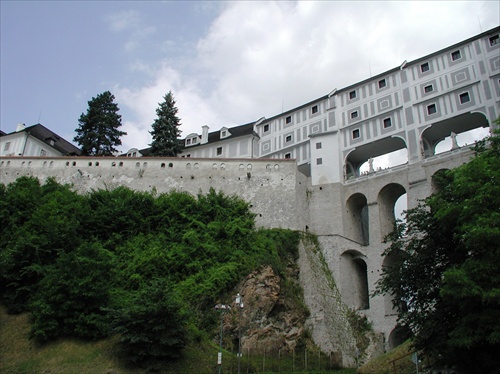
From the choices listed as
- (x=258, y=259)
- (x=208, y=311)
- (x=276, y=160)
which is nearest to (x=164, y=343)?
(x=208, y=311)

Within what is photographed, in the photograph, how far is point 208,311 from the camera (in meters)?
27.3

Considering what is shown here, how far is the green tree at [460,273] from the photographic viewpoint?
1395cm

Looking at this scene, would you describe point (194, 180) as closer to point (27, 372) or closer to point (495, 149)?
point (27, 372)

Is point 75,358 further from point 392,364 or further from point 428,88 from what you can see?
point 428,88

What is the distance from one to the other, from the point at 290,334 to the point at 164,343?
9.44 metres

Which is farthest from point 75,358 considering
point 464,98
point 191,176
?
point 464,98

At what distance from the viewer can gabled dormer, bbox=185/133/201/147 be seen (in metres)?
52.2

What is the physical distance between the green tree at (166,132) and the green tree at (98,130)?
4.40 metres

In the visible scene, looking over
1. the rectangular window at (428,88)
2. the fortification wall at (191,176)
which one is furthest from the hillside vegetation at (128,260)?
the rectangular window at (428,88)

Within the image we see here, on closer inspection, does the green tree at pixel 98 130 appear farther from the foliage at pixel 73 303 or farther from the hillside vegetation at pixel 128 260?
the foliage at pixel 73 303

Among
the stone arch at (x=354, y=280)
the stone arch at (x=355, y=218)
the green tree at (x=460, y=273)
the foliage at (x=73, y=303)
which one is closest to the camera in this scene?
the green tree at (x=460, y=273)

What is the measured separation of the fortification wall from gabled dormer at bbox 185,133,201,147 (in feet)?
41.3

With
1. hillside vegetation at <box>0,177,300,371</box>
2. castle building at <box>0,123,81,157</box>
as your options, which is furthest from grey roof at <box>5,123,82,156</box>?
hillside vegetation at <box>0,177,300,371</box>

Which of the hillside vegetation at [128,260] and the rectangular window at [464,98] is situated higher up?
the rectangular window at [464,98]
